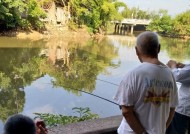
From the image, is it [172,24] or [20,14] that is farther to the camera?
[172,24]

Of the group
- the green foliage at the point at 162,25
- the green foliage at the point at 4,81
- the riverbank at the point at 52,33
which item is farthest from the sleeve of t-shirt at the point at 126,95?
the green foliage at the point at 162,25

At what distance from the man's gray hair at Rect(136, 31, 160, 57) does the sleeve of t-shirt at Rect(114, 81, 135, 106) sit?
0.70 ft

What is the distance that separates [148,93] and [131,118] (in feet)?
0.55

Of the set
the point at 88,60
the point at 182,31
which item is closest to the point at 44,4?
the point at 88,60

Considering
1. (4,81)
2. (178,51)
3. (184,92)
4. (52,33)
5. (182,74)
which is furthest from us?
(52,33)

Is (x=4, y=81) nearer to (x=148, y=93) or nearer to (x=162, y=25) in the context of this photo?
(x=148, y=93)

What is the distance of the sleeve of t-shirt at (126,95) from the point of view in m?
1.64

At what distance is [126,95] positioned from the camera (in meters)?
1.64

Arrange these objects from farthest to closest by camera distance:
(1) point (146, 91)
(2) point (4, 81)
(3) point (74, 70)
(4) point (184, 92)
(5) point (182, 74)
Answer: (3) point (74, 70) → (2) point (4, 81) → (4) point (184, 92) → (5) point (182, 74) → (1) point (146, 91)

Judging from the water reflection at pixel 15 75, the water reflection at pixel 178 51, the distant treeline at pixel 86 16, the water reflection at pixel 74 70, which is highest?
the distant treeline at pixel 86 16

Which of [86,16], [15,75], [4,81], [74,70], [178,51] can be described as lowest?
[178,51]

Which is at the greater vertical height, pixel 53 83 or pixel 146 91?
pixel 146 91

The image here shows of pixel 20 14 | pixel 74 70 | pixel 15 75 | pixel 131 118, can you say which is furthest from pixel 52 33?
pixel 131 118

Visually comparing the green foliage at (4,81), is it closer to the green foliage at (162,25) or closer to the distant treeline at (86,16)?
the distant treeline at (86,16)
